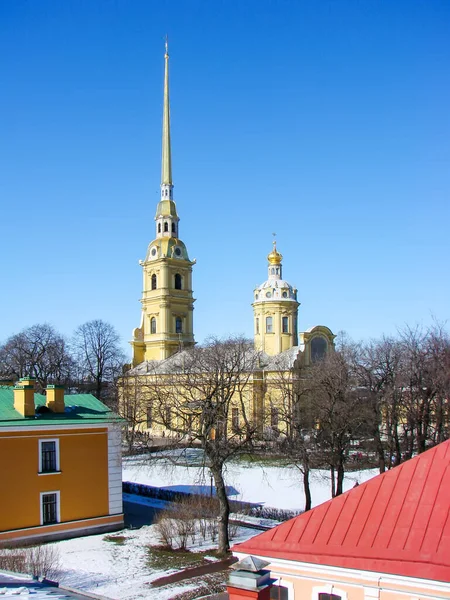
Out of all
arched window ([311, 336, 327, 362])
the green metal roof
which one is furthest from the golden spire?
the green metal roof

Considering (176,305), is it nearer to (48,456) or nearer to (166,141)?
(166,141)

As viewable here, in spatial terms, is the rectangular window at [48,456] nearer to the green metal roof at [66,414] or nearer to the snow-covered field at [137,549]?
the green metal roof at [66,414]

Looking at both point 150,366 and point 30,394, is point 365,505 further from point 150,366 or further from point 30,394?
point 150,366

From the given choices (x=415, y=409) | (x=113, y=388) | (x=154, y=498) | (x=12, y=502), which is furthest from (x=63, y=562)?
(x=113, y=388)

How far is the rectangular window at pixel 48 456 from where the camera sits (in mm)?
23812

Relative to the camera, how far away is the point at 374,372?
36.9m

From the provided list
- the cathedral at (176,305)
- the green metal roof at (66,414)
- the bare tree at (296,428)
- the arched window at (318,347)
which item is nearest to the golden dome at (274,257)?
the cathedral at (176,305)

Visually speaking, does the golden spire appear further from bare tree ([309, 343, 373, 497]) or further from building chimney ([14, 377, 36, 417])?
building chimney ([14, 377, 36, 417])

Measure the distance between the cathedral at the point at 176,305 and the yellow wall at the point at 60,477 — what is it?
34842mm

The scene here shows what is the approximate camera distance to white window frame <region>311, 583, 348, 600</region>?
1161 centimetres

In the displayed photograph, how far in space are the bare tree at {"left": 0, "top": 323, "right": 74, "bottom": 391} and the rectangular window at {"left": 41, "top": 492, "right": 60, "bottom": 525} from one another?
3862cm

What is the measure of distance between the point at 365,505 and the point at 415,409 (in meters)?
22.4

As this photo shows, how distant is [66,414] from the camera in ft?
83.4

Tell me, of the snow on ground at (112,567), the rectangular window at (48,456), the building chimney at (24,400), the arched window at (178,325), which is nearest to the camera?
the snow on ground at (112,567)
